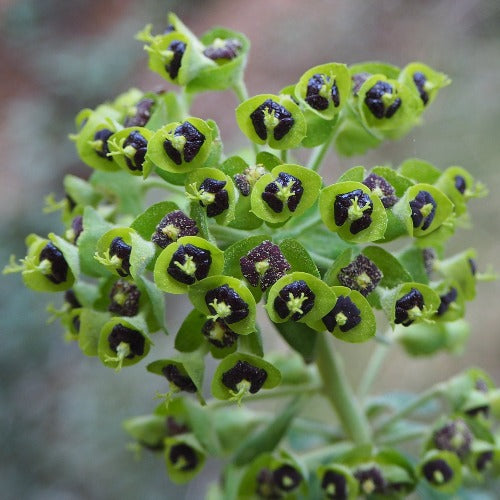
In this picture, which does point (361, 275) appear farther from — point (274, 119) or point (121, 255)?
point (121, 255)

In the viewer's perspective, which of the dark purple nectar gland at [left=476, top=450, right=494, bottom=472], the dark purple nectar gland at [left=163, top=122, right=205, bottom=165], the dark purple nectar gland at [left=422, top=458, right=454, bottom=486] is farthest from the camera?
the dark purple nectar gland at [left=476, top=450, right=494, bottom=472]

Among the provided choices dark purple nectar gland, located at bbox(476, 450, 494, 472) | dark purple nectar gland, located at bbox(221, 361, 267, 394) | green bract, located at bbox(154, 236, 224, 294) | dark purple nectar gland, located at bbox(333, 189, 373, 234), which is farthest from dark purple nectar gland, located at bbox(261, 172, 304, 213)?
dark purple nectar gland, located at bbox(476, 450, 494, 472)

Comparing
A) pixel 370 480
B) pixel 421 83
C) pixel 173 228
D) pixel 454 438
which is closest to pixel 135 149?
pixel 173 228

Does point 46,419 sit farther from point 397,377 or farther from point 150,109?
point 150,109

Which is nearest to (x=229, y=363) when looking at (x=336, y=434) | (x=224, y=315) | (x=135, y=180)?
(x=224, y=315)

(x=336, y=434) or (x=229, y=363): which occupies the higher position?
(x=229, y=363)

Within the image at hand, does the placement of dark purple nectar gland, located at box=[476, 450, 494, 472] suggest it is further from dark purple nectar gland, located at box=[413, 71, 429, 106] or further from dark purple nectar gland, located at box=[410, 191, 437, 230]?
dark purple nectar gland, located at box=[413, 71, 429, 106]
